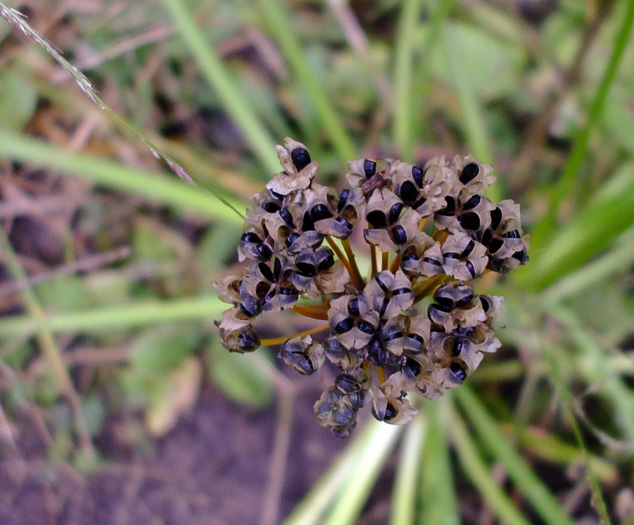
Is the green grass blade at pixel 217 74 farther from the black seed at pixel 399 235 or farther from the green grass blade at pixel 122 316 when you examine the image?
the black seed at pixel 399 235

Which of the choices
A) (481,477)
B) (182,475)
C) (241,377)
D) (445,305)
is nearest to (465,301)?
(445,305)

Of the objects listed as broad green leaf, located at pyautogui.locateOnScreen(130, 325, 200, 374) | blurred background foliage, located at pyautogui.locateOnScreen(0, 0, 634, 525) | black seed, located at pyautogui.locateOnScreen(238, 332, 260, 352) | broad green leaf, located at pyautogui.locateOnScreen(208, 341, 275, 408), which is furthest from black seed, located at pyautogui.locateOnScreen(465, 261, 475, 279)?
broad green leaf, located at pyautogui.locateOnScreen(130, 325, 200, 374)

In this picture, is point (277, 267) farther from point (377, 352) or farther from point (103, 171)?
point (103, 171)

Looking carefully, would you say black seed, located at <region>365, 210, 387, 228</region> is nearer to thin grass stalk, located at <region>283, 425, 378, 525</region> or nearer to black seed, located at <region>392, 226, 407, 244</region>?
black seed, located at <region>392, 226, 407, 244</region>

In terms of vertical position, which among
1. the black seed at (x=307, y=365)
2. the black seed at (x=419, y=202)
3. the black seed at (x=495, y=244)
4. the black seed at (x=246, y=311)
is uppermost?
the black seed at (x=419, y=202)

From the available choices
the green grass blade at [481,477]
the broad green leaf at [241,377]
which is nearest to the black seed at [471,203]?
the green grass blade at [481,477]

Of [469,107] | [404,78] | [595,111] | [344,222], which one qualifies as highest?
[404,78]
